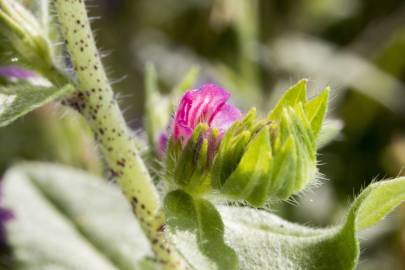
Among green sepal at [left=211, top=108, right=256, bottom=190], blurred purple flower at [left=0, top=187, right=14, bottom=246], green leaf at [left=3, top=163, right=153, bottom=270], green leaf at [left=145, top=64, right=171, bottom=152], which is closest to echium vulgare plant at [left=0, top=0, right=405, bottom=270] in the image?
green sepal at [left=211, top=108, right=256, bottom=190]

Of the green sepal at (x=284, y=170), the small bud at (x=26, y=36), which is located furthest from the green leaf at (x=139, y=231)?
the small bud at (x=26, y=36)

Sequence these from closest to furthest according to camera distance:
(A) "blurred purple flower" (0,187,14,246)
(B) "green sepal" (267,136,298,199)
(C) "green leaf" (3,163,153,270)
→ 1. (B) "green sepal" (267,136,298,199)
2. (C) "green leaf" (3,163,153,270)
3. (A) "blurred purple flower" (0,187,14,246)

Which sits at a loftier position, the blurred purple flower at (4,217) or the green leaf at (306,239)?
the blurred purple flower at (4,217)

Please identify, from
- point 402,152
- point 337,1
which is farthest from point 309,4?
point 402,152

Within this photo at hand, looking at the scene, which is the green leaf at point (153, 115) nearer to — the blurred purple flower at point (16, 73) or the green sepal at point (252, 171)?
the blurred purple flower at point (16, 73)

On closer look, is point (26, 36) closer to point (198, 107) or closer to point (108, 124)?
point (108, 124)

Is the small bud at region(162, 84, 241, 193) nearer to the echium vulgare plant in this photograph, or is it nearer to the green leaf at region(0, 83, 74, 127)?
the echium vulgare plant

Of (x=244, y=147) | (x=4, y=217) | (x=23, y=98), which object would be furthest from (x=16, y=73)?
(x=4, y=217)
